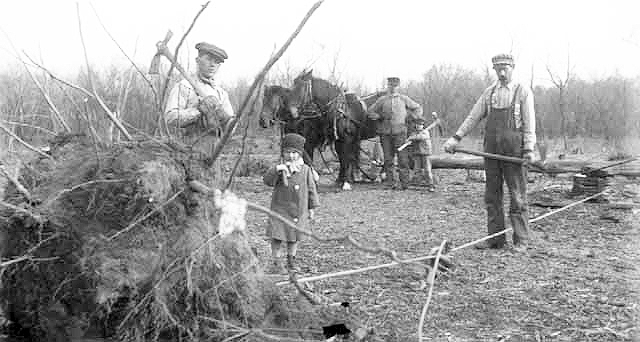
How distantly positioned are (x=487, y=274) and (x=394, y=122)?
6.76 metres

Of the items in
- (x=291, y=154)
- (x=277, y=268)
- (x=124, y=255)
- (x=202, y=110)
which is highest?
(x=202, y=110)

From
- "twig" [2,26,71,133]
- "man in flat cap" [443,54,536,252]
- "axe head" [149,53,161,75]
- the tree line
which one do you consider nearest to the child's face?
the tree line

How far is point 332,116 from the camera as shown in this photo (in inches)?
484

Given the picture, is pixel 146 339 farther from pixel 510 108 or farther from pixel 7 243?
pixel 510 108

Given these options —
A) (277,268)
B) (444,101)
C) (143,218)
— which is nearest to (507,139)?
(277,268)

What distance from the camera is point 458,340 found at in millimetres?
4012

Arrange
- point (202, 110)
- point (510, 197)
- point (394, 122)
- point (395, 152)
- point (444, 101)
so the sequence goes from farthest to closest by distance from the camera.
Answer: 1. point (444, 101)
2. point (395, 152)
3. point (394, 122)
4. point (510, 197)
5. point (202, 110)

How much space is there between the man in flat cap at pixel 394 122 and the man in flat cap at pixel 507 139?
5.26 meters

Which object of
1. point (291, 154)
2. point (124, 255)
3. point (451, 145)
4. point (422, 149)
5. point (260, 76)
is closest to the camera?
point (260, 76)

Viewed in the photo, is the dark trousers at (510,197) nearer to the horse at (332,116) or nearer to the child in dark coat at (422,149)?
the child in dark coat at (422,149)

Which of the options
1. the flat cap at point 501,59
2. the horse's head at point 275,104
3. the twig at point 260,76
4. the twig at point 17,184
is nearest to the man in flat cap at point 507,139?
the flat cap at point 501,59

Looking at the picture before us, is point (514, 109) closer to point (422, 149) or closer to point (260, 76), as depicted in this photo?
point (260, 76)

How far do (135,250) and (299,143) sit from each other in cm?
278

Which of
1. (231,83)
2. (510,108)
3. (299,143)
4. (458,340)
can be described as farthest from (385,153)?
(458,340)
